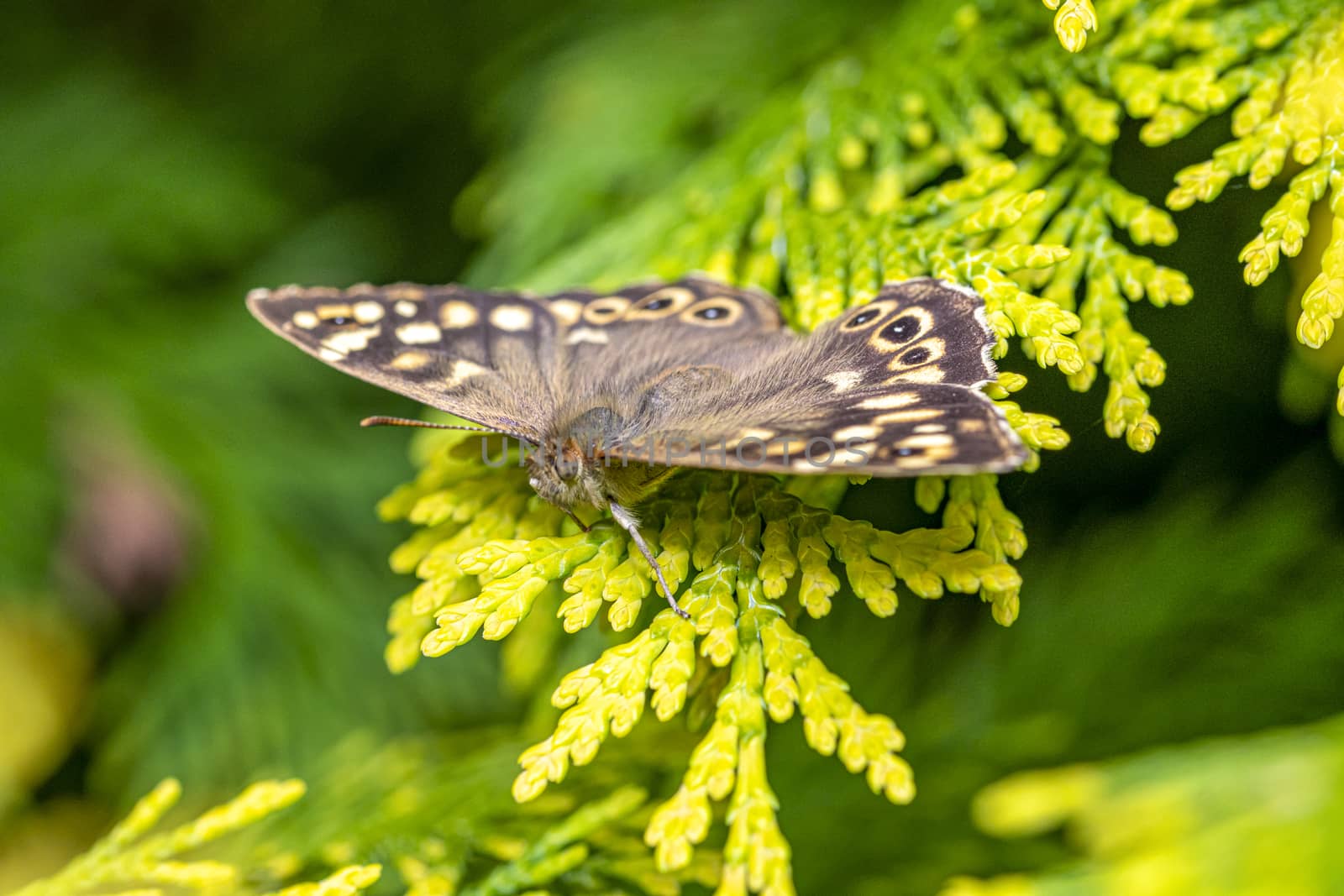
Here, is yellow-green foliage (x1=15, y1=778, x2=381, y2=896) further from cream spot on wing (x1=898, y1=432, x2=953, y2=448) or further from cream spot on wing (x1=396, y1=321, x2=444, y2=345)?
cream spot on wing (x1=898, y1=432, x2=953, y2=448)

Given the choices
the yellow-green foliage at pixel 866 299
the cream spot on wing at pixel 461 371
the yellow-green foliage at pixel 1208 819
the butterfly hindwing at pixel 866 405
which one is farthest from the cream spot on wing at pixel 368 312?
the yellow-green foliage at pixel 1208 819

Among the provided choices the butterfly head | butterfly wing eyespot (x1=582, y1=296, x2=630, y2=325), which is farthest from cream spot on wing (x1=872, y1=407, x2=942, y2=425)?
butterfly wing eyespot (x1=582, y1=296, x2=630, y2=325)

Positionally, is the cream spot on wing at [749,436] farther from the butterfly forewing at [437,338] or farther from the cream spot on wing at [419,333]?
the cream spot on wing at [419,333]

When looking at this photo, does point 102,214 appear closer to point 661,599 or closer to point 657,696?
point 661,599

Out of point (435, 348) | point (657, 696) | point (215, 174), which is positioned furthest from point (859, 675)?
point (215, 174)

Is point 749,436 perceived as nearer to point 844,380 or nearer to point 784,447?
point 784,447

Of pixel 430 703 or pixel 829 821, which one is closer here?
pixel 829 821

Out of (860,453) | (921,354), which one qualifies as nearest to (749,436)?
(860,453)
